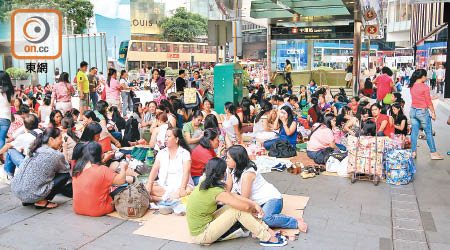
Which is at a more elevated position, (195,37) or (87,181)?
(195,37)

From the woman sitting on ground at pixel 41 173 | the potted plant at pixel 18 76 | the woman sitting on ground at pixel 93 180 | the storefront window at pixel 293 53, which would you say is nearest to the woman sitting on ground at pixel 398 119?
the woman sitting on ground at pixel 93 180

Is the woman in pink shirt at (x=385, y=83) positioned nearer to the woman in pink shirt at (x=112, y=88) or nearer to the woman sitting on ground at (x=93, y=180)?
the woman in pink shirt at (x=112, y=88)

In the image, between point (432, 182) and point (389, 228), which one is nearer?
point (389, 228)

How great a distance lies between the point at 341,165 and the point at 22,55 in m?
20.7

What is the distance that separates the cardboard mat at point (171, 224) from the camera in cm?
479

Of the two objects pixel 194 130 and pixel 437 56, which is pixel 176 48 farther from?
pixel 194 130

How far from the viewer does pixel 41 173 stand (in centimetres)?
547

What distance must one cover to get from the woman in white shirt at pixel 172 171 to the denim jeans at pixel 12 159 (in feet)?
7.57

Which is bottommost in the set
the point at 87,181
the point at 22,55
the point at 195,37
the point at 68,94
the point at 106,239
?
the point at 106,239

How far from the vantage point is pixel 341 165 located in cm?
729

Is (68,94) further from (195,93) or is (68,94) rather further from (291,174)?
(291,174)

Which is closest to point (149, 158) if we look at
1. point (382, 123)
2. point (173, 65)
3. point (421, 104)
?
point (382, 123)

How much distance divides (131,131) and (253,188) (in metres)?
5.08

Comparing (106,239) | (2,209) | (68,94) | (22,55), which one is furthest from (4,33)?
(106,239)
